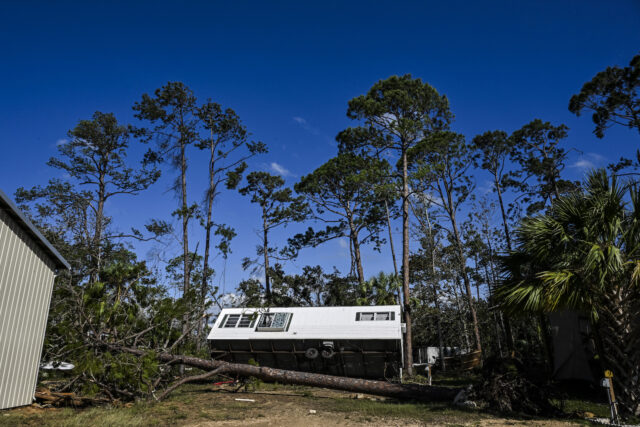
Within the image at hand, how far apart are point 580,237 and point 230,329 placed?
14.0m

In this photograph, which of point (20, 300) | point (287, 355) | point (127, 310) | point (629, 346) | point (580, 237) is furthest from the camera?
point (287, 355)

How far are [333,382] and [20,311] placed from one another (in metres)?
8.23

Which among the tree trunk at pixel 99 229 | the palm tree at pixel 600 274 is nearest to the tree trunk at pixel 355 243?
the tree trunk at pixel 99 229

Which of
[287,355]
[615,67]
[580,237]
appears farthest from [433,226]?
[580,237]

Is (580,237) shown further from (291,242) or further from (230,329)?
(291,242)

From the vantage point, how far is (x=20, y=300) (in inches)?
374

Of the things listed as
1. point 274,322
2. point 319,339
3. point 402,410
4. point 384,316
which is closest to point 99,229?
point 274,322

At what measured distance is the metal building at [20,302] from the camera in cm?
897

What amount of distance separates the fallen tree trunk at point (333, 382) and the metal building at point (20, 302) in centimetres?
197

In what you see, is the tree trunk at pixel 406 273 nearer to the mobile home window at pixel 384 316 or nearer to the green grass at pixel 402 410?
the mobile home window at pixel 384 316

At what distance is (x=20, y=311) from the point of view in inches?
375

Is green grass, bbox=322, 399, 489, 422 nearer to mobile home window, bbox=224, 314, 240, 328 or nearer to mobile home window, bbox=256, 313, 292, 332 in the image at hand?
mobile home window, bbox=256, 313, 292, 332

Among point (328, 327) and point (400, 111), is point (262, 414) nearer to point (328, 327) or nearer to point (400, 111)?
point (328, 327)

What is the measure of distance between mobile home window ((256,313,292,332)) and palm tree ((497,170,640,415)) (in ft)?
35.1
